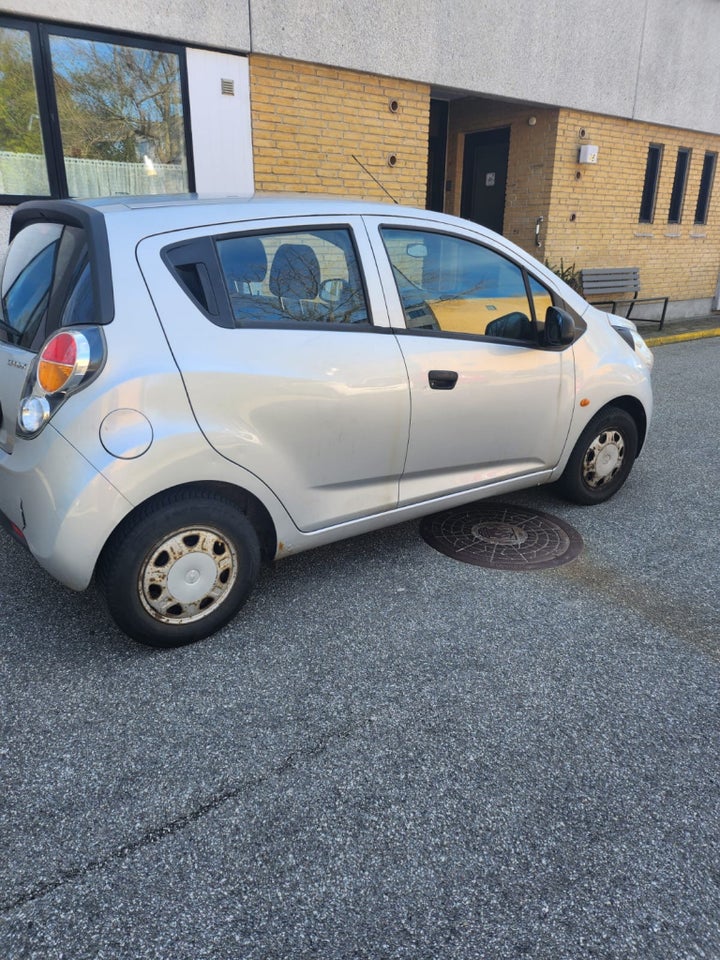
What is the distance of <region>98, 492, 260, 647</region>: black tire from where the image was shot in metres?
2.63

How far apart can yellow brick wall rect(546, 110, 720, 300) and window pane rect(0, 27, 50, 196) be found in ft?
24.5

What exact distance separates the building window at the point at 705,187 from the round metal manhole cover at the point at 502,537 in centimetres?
1239

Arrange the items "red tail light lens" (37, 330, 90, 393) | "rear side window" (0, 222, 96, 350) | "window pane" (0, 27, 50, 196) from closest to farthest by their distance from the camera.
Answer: "red tail light lens" (37, 330, 90, 393) < "rear side window" (0, 222, 96, 350) < "window pane" (0, 27, 50, 196)

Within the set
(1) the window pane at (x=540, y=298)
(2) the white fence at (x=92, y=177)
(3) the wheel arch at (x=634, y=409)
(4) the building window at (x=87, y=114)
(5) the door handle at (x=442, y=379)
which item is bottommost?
(3) the wheel arch at (x=634, y=409)

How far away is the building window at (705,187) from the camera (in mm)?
13641

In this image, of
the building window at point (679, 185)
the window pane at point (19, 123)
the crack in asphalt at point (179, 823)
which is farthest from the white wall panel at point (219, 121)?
the building window at point (679, 185)

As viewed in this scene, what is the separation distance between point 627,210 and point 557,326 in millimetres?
9935

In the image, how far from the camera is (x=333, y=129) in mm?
8023

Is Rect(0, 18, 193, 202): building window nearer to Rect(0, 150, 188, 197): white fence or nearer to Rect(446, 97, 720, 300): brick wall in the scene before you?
Rect(0, 150, 188, 197): white fence

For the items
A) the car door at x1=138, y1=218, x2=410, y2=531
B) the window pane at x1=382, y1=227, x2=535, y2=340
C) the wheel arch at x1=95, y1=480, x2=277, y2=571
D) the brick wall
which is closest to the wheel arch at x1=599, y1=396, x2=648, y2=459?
the window pane at x1=382, y1=227, x2=535, y2=340

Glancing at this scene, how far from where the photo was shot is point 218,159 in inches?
287

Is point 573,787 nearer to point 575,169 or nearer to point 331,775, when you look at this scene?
point 331,775

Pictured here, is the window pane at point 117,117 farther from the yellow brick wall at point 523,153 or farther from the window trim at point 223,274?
the yellow brick wall at point 523,153

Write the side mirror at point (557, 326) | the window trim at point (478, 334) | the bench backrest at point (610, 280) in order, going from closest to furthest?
the window trim at point (478, 334)
the side mirror at point (557, 326)
the bench backrest at point (610, 280)
